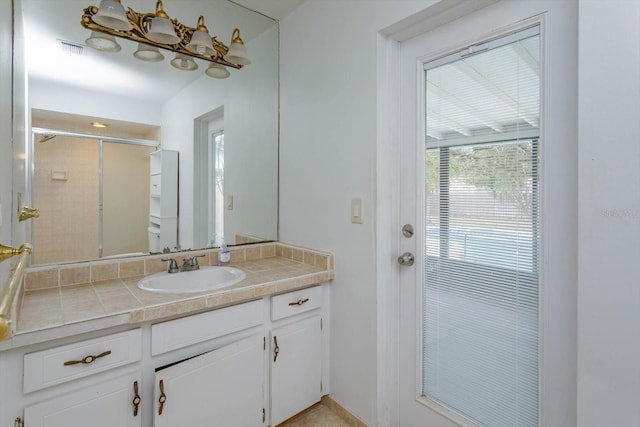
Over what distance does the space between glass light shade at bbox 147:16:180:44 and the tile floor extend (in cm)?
207

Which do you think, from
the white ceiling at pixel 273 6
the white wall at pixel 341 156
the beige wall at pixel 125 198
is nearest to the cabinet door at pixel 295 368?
the white wall at pixel 341 156

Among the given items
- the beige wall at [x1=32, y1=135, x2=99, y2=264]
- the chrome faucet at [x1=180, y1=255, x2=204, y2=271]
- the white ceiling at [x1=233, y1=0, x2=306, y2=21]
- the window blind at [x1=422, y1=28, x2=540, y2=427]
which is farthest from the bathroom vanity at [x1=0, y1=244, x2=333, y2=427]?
the white ceiling at [x1=233, y1=0, x2=306, y2=21]

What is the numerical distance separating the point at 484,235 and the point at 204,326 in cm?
119

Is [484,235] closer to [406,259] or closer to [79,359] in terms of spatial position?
[406,259]

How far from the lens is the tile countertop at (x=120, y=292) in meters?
1.03

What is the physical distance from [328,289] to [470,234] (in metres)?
0.82

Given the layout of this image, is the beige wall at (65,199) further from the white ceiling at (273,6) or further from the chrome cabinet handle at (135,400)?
the white ceiling at (273,6)

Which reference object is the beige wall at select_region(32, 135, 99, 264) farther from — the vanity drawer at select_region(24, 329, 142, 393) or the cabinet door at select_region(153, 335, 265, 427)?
the cabinet door at select_region(153, 335, 265, 427)

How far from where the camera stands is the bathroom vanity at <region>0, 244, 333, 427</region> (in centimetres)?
100

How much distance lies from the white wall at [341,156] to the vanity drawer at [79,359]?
3.24 feet

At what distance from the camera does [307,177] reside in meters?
1.94

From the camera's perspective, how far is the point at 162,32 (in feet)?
5.23

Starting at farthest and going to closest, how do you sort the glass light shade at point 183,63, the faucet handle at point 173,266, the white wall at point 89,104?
1. the glass light shade at point 183,63
2. the faucet handle at point 173,266
3. the white wall at point 89,104

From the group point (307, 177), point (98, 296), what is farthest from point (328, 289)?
point (98, 296)
